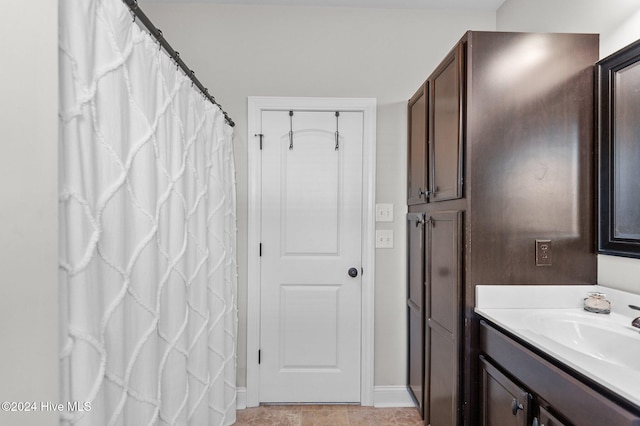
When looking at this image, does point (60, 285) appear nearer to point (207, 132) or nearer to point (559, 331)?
point (207, 132)

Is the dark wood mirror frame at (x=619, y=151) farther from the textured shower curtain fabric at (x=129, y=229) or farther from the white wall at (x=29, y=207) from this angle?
the white wall at (x=29, y=207)

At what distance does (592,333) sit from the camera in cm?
129

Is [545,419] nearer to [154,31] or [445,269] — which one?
[445,269]

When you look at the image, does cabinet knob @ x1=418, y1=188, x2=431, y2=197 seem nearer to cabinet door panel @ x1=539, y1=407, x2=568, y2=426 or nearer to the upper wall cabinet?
the upper wall cabinet

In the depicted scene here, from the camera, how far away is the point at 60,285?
0.76 m

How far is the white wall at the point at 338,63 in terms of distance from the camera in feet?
7.73

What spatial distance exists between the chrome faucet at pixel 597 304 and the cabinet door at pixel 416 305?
0.81m

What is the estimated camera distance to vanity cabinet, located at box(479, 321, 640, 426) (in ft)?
2.89

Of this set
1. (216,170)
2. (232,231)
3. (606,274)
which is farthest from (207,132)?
(606,274)

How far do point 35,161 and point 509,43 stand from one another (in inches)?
69.3

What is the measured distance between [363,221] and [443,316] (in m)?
0.87

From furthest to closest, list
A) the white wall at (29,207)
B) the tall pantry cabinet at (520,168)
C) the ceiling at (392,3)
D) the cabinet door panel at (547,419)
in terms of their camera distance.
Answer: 1. the ceiling at (392,3)
2. the tall pantry cabinet at (520,168)
3. the cabinet door panel at (547,419)
4. the white wall at (29,207)

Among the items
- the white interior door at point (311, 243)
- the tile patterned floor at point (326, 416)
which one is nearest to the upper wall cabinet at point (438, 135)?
the white interior door at point (311, 243)

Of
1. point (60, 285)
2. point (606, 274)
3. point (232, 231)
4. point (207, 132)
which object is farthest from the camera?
point (232, 231)
